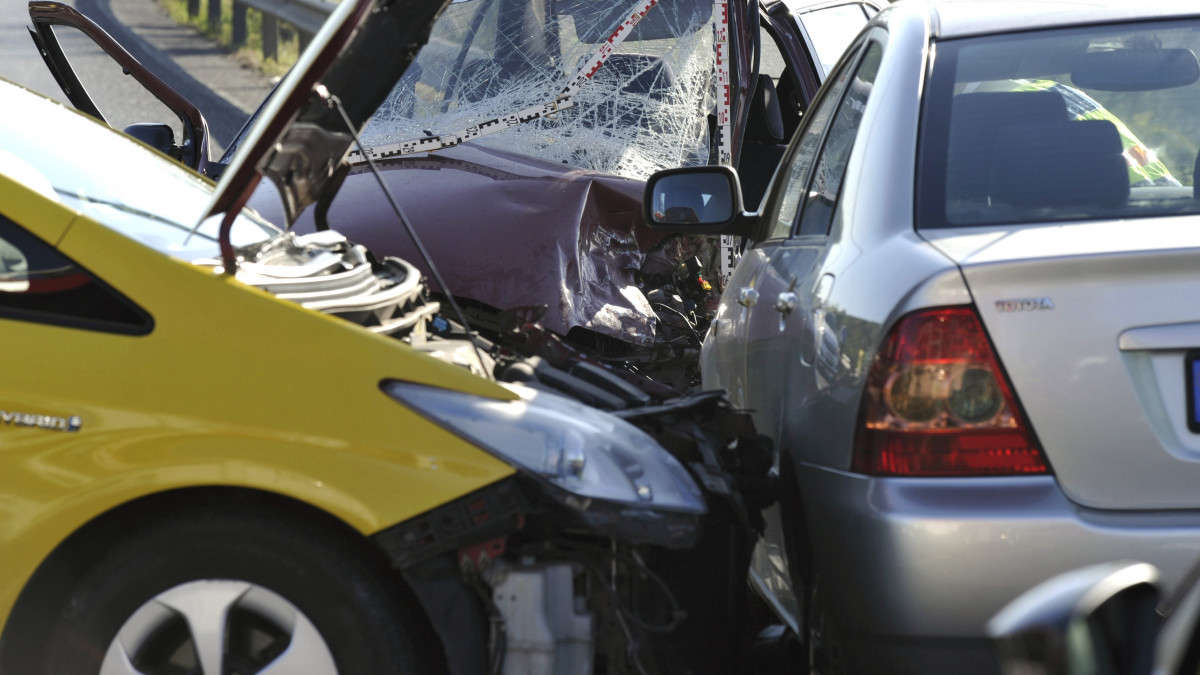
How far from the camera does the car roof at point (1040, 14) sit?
10.5 feet

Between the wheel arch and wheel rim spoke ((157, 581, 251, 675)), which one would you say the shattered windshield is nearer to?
the wheel arch

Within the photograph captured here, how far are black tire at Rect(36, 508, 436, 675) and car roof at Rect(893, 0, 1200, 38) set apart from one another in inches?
72.9

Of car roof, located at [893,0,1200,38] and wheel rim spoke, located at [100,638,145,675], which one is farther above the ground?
car roof, located at [893,0,1200,38]

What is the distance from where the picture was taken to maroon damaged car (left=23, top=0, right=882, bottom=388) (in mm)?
5289

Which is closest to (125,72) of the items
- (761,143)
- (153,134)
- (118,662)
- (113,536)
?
(153,134)

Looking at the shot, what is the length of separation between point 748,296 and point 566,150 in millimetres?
2542

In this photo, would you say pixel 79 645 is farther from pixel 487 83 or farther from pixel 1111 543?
pixel 487 83

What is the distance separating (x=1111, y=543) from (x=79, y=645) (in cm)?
191

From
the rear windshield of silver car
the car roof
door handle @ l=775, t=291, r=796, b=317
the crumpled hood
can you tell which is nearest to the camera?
the rear windshield of silver car

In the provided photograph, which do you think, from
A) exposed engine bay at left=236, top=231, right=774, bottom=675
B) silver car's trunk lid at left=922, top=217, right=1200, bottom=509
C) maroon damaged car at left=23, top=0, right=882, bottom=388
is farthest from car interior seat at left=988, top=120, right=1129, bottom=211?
maroon damaged car at left=23, top=0, right=882, bottom=388

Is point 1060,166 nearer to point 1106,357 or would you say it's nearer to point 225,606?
point 1106,357

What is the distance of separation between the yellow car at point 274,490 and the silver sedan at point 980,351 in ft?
1.19

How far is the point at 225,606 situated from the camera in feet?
8.58

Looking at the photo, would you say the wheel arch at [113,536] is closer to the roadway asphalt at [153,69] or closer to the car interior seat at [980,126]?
the car interior seat at [980,126]
